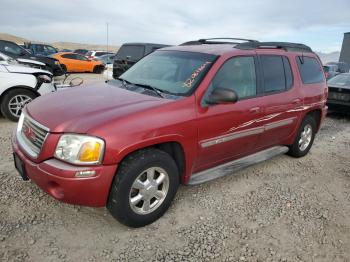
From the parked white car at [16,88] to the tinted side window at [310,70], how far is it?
511cm

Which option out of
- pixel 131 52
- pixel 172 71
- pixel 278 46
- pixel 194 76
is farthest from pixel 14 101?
pixel 131 52

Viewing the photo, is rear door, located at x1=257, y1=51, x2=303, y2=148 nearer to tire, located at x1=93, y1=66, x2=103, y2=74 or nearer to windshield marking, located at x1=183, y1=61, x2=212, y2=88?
windshield marking, located at x1=183, y1=61, x2=212, y2=88

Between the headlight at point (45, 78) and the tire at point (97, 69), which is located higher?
the headlight at point (45, 78)

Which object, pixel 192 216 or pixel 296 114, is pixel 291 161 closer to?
pixel 296 114

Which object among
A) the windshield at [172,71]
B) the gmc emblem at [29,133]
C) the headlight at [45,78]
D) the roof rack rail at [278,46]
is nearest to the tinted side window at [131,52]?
the headlight at [45,78]

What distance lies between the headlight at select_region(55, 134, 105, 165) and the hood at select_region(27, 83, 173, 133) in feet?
0.25

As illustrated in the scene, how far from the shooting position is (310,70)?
5293mm

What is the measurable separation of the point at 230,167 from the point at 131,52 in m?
8.59

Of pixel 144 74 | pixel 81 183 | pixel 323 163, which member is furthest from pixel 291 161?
pixel 81 183

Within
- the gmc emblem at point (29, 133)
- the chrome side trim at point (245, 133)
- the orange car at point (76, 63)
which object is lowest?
Answer: the orange car at point (76, 63)

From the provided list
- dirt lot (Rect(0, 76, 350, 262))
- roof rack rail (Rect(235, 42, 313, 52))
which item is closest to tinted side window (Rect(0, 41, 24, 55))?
dirt lot (Rect(0, 76, 350, 262))

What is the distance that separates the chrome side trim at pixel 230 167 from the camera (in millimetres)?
3611

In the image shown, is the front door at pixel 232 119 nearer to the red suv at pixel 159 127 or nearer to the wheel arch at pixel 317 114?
the red suv at pixel 159 127

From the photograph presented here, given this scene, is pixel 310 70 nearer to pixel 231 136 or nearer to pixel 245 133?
pixel 245 133
